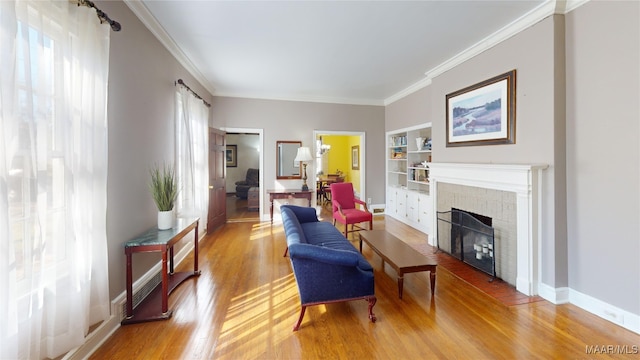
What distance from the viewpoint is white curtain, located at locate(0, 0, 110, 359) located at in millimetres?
1241

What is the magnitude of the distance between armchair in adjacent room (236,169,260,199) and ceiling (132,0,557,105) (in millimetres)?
4881

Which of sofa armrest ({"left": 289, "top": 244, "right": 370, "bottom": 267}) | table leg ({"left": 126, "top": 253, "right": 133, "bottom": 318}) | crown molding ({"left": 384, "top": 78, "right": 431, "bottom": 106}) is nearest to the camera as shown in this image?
sofa armrest ({"left": 289, "top": 244, "right": 370, "bottom": 267})

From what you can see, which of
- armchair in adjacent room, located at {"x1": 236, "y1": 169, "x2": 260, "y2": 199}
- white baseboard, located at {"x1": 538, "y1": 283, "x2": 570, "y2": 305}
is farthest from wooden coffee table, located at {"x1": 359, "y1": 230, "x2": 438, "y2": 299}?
armchair in adjacent room, located at {"x1": 236, "y1": 169, "x2": 260, "y2": 199}

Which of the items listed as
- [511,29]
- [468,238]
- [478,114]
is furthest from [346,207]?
[511,29]

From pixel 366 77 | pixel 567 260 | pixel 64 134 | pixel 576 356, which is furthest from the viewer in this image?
pixel 366 77

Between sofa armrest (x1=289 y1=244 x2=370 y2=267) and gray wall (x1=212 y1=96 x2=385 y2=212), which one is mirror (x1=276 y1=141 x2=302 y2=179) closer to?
gray wall (x1=212 y1=96 x2=385 y2=212)

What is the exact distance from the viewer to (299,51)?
3.52 m

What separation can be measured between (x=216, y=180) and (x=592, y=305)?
17.7ft

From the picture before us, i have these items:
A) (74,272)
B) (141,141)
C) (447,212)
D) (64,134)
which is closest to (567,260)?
(447,212)

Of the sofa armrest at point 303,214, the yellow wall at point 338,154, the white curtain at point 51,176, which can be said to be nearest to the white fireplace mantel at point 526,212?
the sofa armrest at point 303,214

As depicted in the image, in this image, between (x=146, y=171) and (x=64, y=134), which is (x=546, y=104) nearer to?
(x=64, y=134)

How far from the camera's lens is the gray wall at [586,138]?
6.71 ft

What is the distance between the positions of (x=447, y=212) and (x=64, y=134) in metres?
4.10

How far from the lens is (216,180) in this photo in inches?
201
